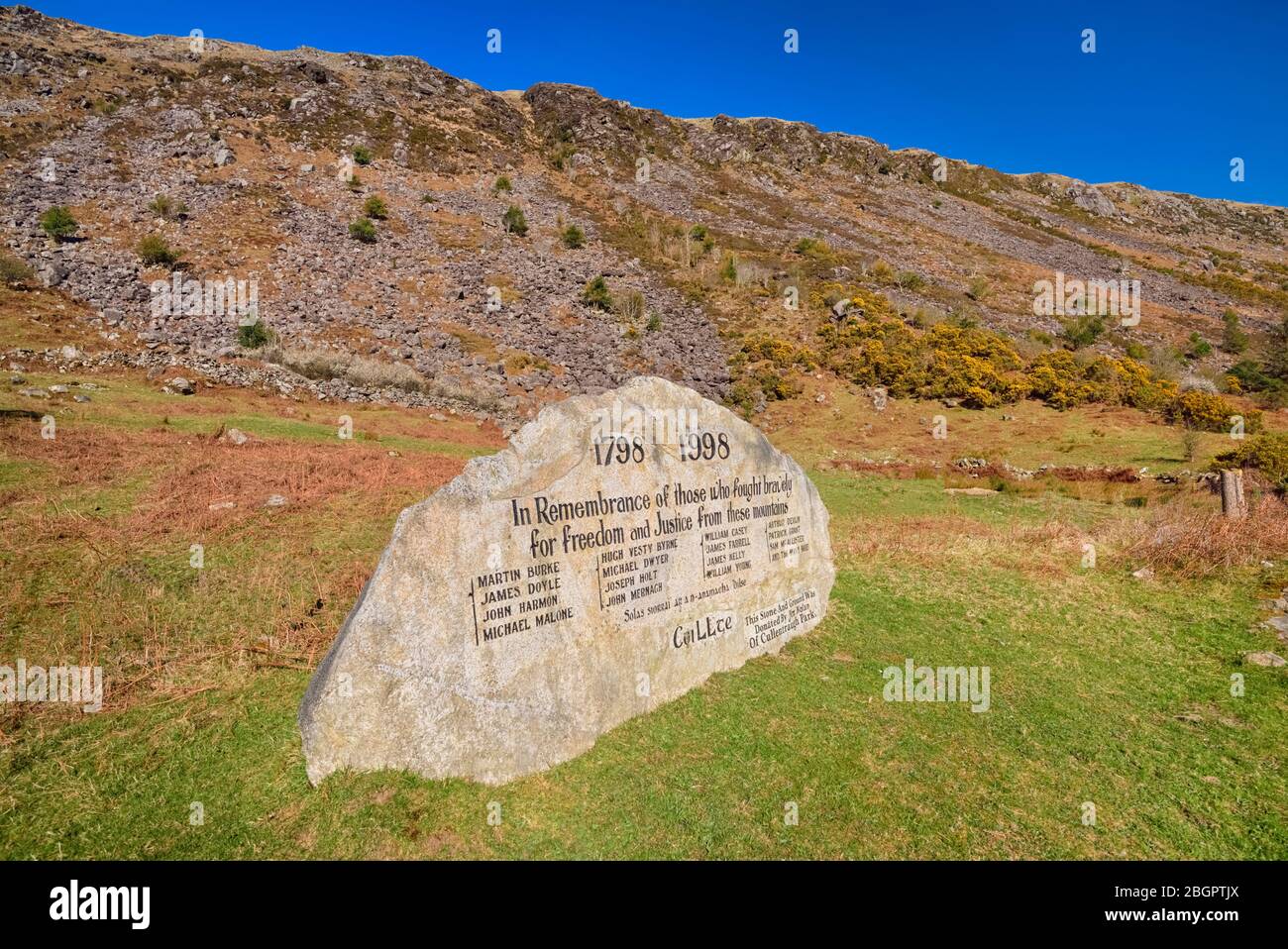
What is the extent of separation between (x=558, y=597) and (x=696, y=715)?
6.71 feet

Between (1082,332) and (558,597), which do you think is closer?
(558,597)

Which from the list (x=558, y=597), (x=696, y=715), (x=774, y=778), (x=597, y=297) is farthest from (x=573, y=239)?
(x=774, y=778)

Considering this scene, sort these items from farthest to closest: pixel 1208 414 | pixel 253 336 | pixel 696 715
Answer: pixel 253 336, pixel 1208 414, pixel 696 715

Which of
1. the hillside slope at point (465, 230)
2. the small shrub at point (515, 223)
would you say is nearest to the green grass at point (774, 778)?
the hillside slope at point (465, 230)

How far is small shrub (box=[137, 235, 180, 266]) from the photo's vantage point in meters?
32.8

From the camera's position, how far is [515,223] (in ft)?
155

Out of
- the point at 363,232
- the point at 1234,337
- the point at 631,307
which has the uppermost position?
the point at 363,232

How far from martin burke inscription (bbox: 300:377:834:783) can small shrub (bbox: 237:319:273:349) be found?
95.1 feet

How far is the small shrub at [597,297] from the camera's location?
4041 cm

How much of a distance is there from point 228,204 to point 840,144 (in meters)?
70.2

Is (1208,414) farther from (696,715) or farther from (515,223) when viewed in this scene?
(515,223)

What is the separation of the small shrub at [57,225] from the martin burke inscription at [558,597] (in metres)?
41.5

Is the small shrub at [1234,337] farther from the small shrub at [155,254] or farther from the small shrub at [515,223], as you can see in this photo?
the small shrub at [155,254]

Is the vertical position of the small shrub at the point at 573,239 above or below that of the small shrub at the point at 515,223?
below
